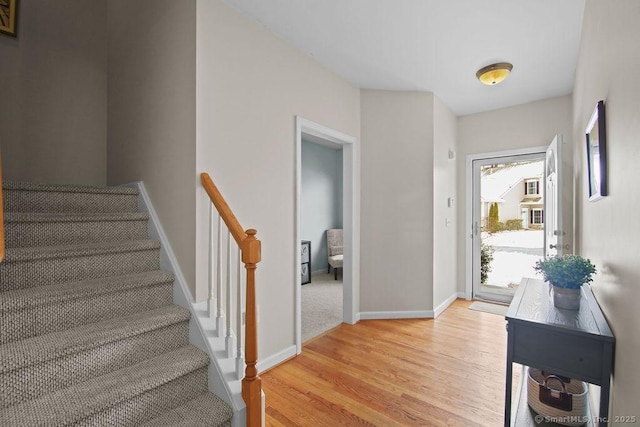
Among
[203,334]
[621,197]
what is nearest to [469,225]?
[621,197]

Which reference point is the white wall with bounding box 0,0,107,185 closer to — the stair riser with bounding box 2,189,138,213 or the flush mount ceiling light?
the stair riser with bounding box 2,189,138,213

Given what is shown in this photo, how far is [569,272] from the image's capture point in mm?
1522

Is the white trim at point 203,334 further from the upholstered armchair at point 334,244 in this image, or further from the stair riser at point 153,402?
the upholstered armchair at point 334,244

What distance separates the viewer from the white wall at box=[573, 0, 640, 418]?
1.02m

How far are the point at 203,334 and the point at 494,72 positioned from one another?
330cm

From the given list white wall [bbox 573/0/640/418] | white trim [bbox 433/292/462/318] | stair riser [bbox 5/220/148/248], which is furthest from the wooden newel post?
white trim [bbox 433/292/462/318]

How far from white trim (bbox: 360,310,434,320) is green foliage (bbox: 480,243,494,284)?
4.45 ft

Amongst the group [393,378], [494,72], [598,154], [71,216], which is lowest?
[393,378]

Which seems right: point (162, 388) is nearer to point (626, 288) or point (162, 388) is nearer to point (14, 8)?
point (626, 288)

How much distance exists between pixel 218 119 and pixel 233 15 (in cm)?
79

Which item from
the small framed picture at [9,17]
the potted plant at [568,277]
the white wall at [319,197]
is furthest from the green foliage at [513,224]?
the small framed picture at [9,17]

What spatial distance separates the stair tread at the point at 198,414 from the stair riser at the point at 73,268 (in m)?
0.89

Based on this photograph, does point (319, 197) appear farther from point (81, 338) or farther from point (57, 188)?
point (81, 338)

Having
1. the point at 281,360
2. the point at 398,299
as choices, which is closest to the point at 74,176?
the point at 281,360
